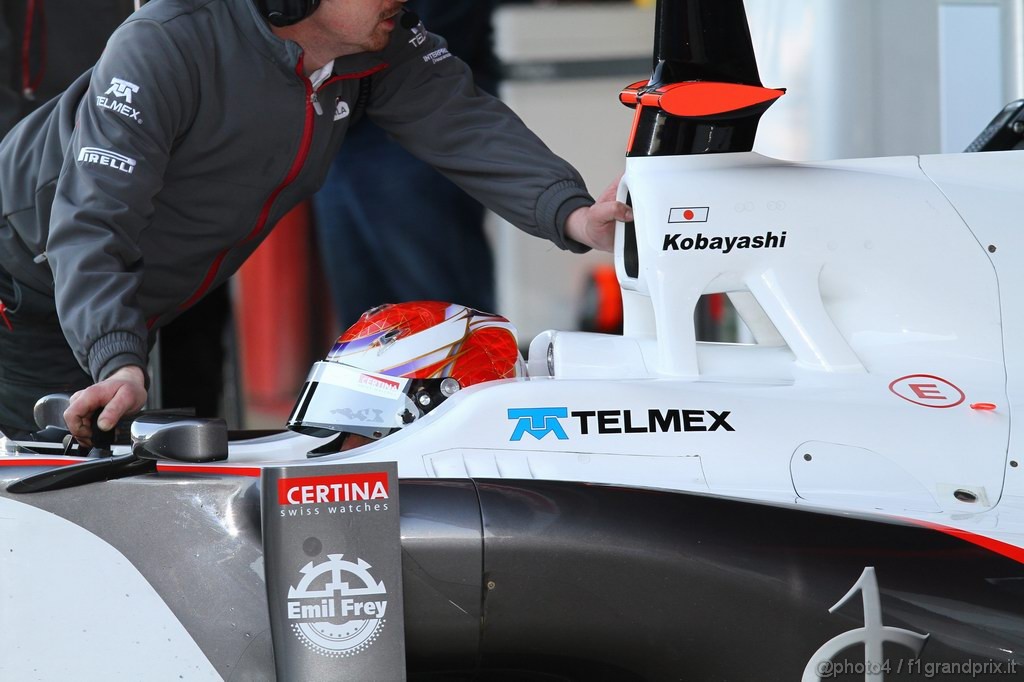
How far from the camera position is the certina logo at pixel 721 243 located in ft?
5.59

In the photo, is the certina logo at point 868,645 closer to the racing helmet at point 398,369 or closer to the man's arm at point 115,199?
the racing helmet at point 398,369

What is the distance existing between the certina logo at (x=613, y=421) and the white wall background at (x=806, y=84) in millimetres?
1680

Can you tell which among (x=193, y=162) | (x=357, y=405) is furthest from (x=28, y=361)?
Result: (x=357, y=405)

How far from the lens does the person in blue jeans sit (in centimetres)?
330

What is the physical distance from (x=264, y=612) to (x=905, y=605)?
0.75 metres

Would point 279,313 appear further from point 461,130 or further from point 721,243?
point 721,243

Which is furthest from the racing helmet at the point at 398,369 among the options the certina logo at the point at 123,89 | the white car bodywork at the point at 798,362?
the certina logo at the point at 123,89

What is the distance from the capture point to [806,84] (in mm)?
3068

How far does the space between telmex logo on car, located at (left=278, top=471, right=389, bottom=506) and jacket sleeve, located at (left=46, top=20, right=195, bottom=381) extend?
0.54 meters

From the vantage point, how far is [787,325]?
5.63ft

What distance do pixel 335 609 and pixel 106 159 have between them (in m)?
0.94

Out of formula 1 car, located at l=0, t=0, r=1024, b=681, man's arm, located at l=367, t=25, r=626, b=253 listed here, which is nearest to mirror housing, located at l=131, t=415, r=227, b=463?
formula 1 car, located at l=0, t=0, r=1024, b=681

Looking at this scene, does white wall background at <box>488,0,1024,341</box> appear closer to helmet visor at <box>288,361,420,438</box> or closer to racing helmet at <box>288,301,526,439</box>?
racing helmet at <box>288,301,526,439</box>

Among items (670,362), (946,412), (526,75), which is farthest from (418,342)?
(526,75)
